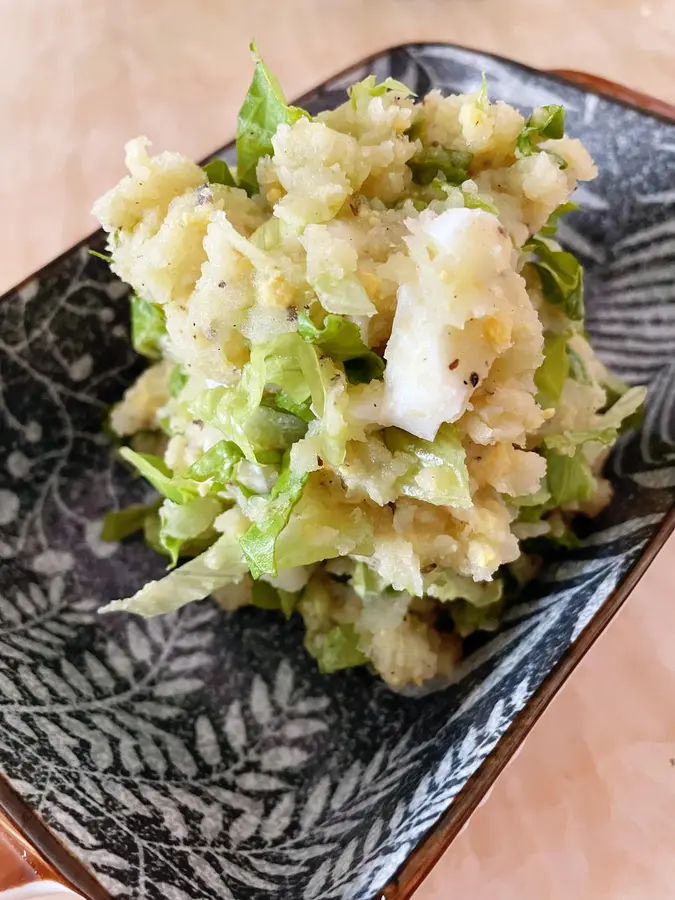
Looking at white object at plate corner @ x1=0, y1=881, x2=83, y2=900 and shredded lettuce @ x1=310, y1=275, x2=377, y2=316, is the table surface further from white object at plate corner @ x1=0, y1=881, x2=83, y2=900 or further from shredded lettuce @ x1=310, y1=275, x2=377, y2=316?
shredded lettuce @ x1=310, y1=275, x2=377, y2=316

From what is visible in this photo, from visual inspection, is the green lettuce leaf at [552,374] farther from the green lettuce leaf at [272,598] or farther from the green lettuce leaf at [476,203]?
the green lettuce leaf at [272,598]

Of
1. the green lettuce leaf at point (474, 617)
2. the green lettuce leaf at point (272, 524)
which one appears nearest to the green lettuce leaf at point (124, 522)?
the green lettuce leaf at point (272, 524)

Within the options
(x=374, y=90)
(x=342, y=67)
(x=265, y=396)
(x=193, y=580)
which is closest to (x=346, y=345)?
(x=265, y=396)

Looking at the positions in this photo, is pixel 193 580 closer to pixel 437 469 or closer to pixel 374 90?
pixel 437 469

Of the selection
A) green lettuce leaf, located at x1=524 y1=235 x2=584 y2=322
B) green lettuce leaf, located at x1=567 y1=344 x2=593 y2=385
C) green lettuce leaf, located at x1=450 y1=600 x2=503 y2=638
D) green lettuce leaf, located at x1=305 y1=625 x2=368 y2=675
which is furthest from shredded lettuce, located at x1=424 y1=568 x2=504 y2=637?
green lettuce leaf, located at x1=524 y1=235 x2=584 y2=322

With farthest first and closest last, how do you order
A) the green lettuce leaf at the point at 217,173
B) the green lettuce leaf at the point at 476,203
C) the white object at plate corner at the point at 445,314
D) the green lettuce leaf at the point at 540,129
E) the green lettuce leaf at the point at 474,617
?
1. the green lettuce leaf at the point at 474,617
2. the green lettuce leaf at the point at 217,173
3. the green lettuce leaf at the point at 540,129
4. the green lettuce leaf at the point at 476,203
5. the white object at plate corner at the point at 445,314

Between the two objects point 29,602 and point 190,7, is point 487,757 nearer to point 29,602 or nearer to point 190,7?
point 29,602
